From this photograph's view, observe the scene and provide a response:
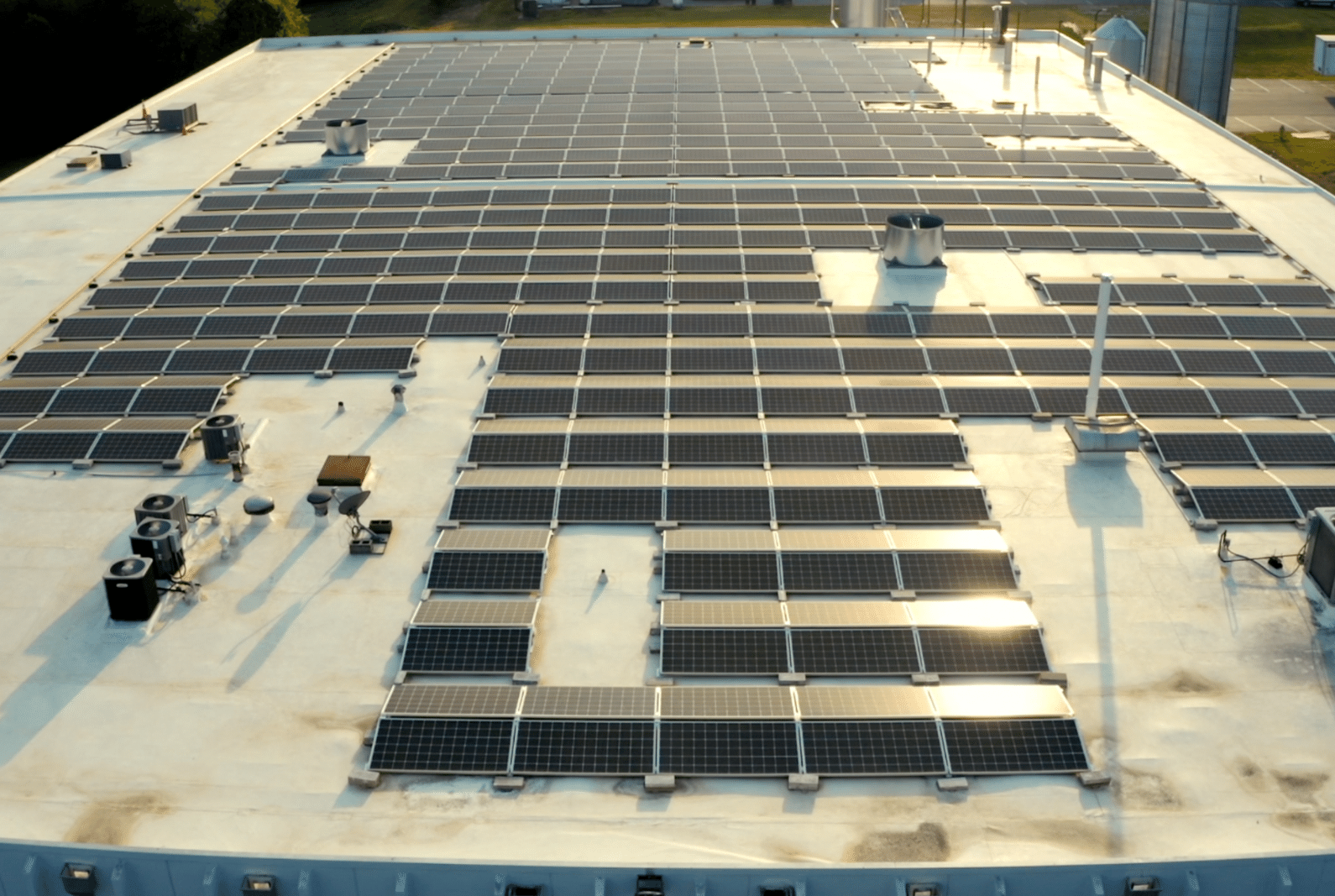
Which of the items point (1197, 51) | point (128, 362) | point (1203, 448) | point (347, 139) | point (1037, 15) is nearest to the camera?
point (1203, 448)

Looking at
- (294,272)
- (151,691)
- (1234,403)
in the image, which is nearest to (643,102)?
(294,272)

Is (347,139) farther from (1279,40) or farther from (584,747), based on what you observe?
(1279,40)

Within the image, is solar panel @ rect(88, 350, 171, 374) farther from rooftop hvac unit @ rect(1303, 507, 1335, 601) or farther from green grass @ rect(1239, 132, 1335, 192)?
green grass @ rect(1239, 132, 1335, 192)

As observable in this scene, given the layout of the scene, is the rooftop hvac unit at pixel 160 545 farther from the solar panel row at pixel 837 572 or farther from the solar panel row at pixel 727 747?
the solar panel row at pixel 837 572

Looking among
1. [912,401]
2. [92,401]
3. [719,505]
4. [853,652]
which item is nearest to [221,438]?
[92,401]

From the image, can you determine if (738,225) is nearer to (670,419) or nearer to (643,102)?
(670,419)

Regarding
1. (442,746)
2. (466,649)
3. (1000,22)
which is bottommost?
→ (442,746)
